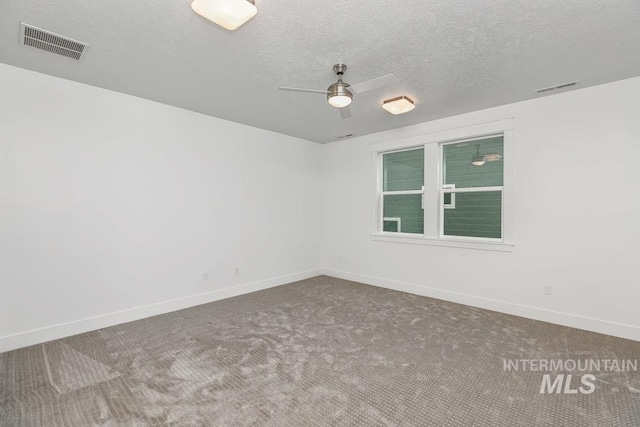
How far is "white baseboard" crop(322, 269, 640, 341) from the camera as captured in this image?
3.22 metres

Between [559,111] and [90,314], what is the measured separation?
598 cm

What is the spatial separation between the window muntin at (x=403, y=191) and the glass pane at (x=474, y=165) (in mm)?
441

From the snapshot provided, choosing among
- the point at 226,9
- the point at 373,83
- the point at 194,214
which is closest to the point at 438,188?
the point at 373,83

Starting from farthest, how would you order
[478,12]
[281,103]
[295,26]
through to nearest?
[281,103]
[295,26]
[478,12]

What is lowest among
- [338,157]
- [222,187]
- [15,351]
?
[15,351]

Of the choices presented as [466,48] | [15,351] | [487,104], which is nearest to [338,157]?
[487,104]

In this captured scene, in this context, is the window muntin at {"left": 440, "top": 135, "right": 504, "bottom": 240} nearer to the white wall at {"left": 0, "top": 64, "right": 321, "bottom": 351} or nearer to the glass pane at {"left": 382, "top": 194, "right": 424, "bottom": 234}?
the glass pane at {"left": 382, "top": 194, "right": 424, "bottom": 234}

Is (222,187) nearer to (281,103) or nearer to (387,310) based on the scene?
(281,103)

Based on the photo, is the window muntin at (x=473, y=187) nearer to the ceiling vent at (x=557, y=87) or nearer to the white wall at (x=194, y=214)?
the white wall at (x=194, y=214)

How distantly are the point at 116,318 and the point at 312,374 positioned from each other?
2.58 metres

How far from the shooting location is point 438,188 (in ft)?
15.3

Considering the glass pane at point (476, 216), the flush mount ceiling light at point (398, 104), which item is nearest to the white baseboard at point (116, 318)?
the glass pane at point (476, 216)

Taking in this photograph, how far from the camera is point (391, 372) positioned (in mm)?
2502

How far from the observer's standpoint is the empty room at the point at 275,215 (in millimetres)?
2135
